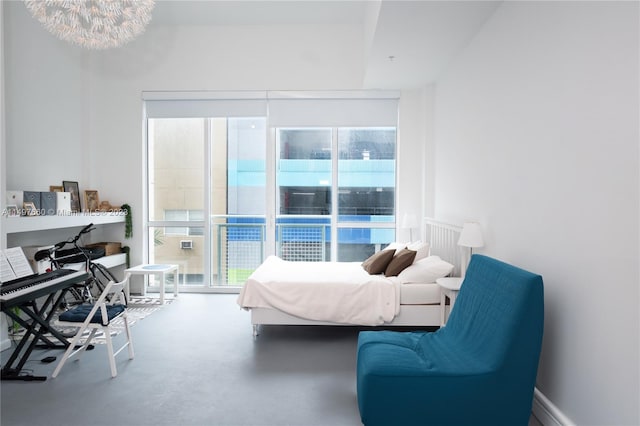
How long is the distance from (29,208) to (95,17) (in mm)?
2033

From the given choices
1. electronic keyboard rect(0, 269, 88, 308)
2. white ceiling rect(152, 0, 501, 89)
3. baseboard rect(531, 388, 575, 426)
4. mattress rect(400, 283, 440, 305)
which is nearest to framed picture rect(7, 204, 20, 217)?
electronic keyboard rect(0, 269, 88, 308)

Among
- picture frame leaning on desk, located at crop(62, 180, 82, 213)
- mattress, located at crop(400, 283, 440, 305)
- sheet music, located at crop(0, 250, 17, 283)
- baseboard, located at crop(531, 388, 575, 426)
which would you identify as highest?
picture frame leaning on desk, located at crop(62, 180, 82, 213)

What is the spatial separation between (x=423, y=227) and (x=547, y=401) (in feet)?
9.39

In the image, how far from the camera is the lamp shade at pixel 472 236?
9.61 feet

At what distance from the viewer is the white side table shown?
10.00 ft

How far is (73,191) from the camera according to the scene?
4.77 meters

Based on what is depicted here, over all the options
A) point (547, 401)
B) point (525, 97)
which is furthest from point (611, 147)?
point (547, 401)

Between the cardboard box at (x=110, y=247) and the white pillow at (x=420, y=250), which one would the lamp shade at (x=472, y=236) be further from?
the cardboard box at (x=110, y=247)

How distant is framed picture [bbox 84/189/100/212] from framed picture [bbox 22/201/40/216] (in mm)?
1069

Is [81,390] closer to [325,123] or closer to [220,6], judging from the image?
[325,123]

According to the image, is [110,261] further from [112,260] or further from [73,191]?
[73,191]

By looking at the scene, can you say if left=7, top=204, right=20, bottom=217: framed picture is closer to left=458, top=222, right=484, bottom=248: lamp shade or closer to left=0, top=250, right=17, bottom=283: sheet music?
left=0, top=250, right=17, bottom=283: sheet music

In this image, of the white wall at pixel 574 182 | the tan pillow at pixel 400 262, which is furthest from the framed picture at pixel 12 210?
the white wall at pixel 574 182

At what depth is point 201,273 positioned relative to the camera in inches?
209
